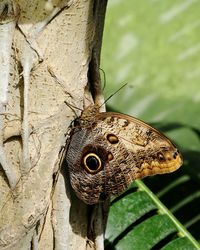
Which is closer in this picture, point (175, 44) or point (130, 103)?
point (130, 103)

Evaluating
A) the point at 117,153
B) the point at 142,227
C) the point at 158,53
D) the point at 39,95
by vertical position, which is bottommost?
the point at 142,227

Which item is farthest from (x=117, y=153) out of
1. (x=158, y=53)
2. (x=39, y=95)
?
(x=158, y=53)

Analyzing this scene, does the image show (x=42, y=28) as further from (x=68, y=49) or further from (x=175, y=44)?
(x=175, y=44)

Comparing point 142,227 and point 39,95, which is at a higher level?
point 39,95

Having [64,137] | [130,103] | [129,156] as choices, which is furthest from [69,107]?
[130,103]

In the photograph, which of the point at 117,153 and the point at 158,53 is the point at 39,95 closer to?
the point at 117,153

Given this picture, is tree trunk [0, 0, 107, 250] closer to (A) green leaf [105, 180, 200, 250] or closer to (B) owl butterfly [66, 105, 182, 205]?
(B) owl butterfly [66, 105, 182, 205]
